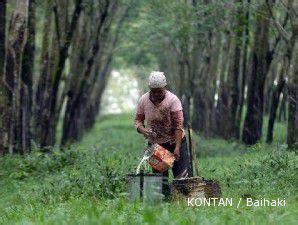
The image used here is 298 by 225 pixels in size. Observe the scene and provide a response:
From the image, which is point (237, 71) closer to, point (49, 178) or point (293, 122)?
point (293, 122)

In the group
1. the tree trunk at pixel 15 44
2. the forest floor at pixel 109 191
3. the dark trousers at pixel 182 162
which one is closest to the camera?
the forest floor at pixel 109 191

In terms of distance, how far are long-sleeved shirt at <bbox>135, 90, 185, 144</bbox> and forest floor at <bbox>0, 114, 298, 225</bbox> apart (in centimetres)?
102

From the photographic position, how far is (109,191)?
11891mm

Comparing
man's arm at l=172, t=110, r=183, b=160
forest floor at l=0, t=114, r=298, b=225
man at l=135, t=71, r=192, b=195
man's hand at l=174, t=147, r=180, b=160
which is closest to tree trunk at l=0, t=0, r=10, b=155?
forest floor at l=0, t=114, r=298, b=225

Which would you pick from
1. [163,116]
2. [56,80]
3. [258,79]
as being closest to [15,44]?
[56,80]

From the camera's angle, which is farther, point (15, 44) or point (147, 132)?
point (15, 44)

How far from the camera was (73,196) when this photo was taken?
11977 mm

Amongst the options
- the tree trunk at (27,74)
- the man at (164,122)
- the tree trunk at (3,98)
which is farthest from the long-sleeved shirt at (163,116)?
the tree trunk at (27,74)

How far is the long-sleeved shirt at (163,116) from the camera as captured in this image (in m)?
11.8

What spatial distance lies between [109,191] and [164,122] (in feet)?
4.56

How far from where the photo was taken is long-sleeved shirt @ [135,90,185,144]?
38.8 ft

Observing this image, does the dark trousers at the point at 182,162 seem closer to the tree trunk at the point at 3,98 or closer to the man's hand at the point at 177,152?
the man's hand at the point at 177,152

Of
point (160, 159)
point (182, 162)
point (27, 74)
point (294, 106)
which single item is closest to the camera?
point (160, 159)

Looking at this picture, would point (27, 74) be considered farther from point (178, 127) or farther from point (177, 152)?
point (177, 152)
